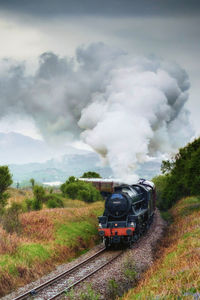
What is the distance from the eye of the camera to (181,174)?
4012 centimetres

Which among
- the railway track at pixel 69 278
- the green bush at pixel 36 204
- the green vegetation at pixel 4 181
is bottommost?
the railway track at pixel 69 278

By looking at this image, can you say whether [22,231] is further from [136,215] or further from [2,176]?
[2,176]

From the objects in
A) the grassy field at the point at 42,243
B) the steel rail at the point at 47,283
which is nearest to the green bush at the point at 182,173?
the grassy field at the point at 42,243

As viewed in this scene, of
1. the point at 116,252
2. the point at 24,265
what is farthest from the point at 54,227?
the point at 24,265

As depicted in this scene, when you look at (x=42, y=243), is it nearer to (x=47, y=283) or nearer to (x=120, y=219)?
(x=47, y=283)

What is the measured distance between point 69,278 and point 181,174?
3036cm

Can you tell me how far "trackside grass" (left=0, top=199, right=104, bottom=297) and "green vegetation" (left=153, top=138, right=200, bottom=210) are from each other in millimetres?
12537

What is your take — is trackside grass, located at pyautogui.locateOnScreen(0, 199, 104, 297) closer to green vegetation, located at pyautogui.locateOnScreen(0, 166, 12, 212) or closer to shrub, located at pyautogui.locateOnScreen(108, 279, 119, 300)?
shrub, located at pyautogui.locateOnScreen(108, 279, 119, 300)

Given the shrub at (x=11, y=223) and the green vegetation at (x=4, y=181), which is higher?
the green vegetation at (x=4, y=181)

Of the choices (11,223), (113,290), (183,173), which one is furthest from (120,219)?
(183,173)

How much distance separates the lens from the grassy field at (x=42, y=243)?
1254 centimetres

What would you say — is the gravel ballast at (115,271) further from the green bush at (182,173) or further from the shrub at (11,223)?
the green bush at (182,173)

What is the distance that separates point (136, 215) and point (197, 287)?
10.7 meters

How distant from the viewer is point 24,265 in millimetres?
12984
